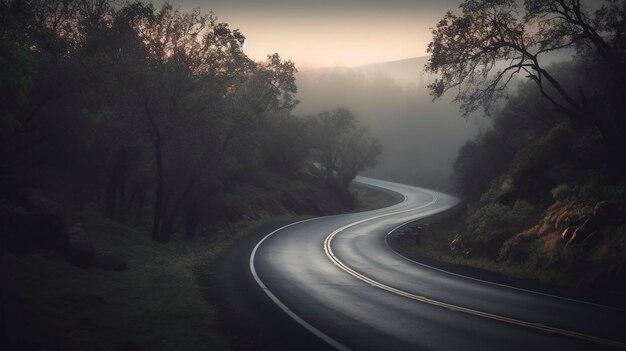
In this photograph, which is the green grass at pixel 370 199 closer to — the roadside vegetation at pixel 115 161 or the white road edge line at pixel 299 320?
the roadside vegetation at pixel 115 161

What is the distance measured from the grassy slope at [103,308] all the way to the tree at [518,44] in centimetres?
1341

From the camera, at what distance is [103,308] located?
1073 centimetres

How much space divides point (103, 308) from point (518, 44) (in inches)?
716

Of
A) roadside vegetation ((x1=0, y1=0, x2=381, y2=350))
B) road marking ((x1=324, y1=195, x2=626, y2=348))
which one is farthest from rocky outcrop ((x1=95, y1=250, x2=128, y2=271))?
road marking ((x1=324, y1=195, x2=626, y2=348))

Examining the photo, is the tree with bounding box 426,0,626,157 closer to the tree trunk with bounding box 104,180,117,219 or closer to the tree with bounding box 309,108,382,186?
the tree trunk with bounding box 104,180,117,219

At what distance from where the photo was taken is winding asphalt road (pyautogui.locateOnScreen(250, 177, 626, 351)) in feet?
29.3

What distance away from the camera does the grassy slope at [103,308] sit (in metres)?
8.58

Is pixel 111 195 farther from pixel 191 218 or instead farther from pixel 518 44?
pixel 518 44

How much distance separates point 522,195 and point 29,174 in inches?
1014

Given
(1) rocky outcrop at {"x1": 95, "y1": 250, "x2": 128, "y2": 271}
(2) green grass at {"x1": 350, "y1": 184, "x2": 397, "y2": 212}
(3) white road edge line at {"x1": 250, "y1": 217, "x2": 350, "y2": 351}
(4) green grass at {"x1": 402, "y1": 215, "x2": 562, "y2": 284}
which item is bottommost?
(2) green grass at {"x1": 350, "y1": 184, "x2": 397, "y2": 212}

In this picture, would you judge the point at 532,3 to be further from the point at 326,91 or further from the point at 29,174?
the point at 326,91

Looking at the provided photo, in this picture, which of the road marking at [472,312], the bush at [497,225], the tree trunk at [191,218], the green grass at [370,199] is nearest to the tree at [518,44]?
the bush at [497,225]

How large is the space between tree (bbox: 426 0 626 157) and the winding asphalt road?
8332 mm

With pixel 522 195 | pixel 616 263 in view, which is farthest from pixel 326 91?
pixel 616 263
